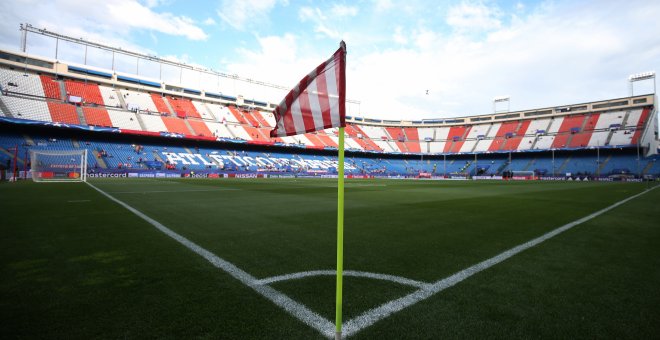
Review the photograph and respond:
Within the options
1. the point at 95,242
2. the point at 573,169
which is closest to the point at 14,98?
the point at 95,242

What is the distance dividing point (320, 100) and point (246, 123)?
5922 centimetres

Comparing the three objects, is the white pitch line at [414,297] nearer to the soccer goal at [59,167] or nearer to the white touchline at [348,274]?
the white touchline at [348,274]

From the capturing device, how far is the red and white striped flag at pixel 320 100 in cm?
222

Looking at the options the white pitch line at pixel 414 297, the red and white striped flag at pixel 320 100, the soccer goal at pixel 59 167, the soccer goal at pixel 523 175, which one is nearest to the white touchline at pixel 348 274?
the white pitch line at pixel 414 297

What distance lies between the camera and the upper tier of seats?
133ft

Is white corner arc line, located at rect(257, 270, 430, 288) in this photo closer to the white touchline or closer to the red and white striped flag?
the white touchline

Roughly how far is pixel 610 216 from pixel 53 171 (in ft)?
140

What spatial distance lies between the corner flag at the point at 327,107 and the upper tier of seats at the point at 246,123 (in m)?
48.7

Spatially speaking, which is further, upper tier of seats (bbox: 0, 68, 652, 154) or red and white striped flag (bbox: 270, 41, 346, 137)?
upper tier of seats (bbox: 0, 68, 652, 154)

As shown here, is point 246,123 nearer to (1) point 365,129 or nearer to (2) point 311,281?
(1) point 365,129

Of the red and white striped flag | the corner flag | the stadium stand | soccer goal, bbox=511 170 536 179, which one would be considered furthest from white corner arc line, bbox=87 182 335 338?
soccer goal, bbox=511 170 536 179

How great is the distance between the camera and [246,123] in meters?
58.6

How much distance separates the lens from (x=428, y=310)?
7.98 feet

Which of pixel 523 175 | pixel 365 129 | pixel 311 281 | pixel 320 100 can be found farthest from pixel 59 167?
pixel 523 175
